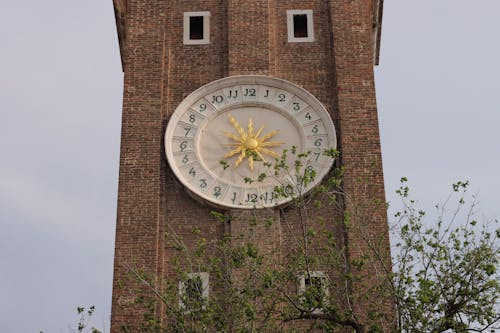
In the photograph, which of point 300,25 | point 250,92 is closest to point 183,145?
point 250,92

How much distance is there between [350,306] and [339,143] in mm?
6852

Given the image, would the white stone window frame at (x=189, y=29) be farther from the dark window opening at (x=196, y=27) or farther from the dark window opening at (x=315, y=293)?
the dark window opening at (x=315, y=293)

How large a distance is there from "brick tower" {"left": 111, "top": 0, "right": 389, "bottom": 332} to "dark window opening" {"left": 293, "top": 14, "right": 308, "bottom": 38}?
0.02 m

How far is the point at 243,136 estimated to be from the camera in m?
24.0

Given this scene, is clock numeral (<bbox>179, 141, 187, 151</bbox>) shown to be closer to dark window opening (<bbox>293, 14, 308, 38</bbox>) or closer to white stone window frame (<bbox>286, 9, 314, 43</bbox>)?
white stone window frame (<bbox>286, 9, 314, 43</bbox>)

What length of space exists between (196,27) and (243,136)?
353 cm

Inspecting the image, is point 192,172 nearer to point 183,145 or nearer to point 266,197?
point 183,145

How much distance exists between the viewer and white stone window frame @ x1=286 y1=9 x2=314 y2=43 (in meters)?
25.5

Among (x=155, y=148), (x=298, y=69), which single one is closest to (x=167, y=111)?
(x=155, y=148)

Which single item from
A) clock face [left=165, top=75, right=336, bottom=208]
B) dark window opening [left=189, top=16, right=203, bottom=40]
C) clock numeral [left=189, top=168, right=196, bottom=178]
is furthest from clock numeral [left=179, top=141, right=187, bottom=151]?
dark window opening [left=189, top=16, right=203, bottom=40]

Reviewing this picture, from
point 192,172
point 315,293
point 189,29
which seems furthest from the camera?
point 189,29

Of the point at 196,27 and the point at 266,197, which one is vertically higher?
the point at 196,27

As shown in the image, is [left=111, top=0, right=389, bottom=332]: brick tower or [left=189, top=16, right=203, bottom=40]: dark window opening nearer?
[left=111, top=0, right=389, bottom=332]: brick tower

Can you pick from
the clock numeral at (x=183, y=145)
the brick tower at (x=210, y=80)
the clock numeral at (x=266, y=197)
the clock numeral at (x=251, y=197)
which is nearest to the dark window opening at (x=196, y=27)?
the brick tower at (x=210, y=80)
